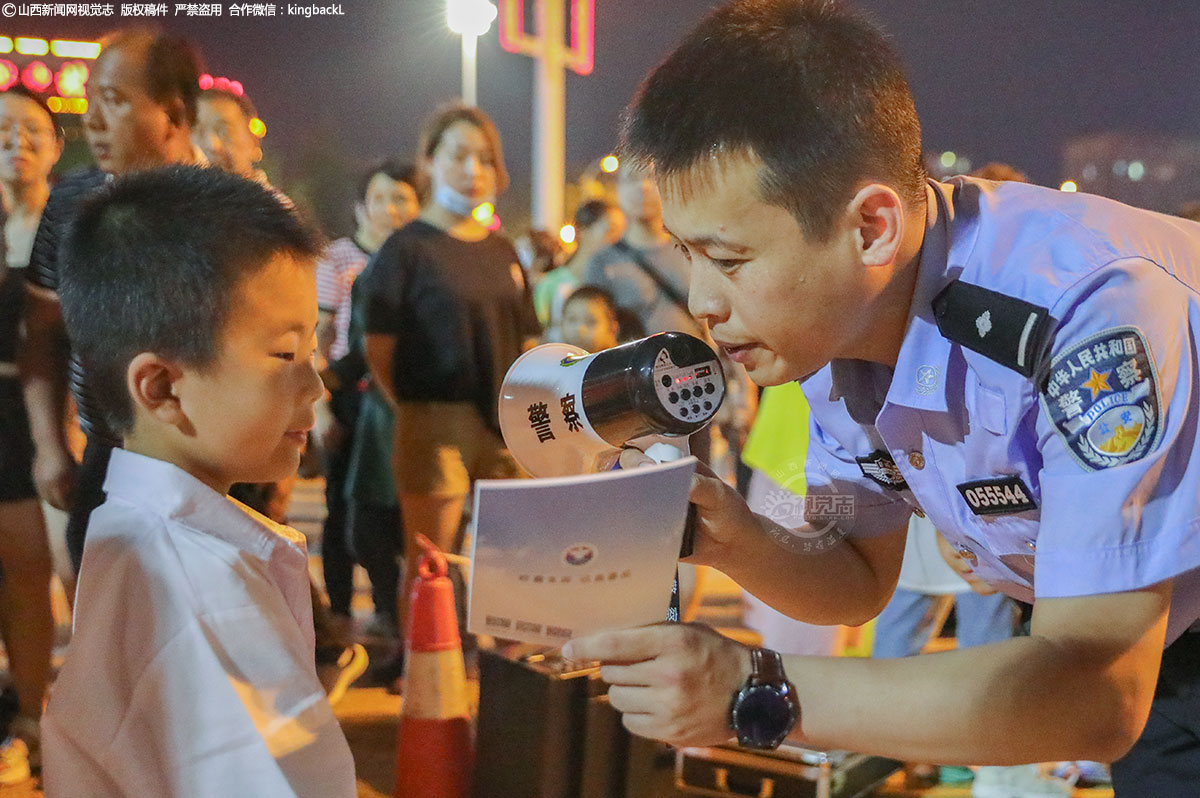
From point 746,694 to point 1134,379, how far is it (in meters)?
0.52

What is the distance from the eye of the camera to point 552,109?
13.4m

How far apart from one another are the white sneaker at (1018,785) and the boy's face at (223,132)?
3.07 m

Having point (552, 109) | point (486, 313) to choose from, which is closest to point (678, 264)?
point (486, 313)

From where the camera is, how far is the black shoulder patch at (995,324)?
4.12 ft

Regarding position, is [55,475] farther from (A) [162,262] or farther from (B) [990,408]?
(B) [990,408]

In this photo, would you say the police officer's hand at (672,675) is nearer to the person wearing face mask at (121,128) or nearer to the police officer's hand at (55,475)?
the person wearing face mask at (121,128)

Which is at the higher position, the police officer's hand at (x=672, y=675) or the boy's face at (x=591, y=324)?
the boy's face at (x=591, y=324)

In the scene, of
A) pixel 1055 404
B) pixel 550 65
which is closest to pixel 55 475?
pixel 1055 404

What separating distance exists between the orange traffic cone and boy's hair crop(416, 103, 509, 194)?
1634 millimetres

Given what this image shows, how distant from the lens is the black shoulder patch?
4.12 ft

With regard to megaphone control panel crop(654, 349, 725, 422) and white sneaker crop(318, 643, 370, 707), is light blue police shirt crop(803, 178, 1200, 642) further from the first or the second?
white sneaker crop(318, 643, 370, 707)

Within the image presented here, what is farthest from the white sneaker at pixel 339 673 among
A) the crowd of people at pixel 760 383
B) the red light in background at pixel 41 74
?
the red light in background at pixel 41 74

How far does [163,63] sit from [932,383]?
221 centimetres

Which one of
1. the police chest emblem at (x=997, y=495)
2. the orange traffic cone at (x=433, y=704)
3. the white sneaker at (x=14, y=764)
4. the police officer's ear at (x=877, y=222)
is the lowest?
the white sneaker at (x=14, y=764)
